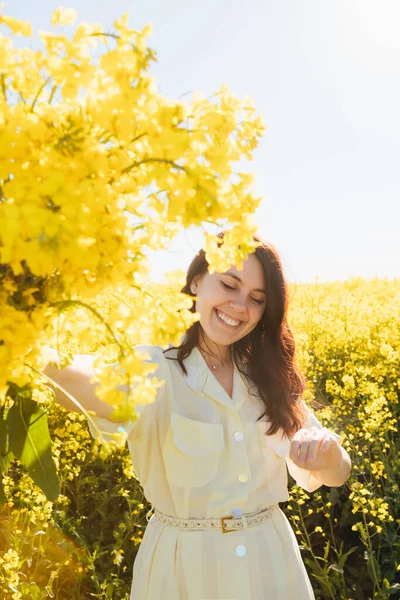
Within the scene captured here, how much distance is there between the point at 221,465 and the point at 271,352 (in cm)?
54

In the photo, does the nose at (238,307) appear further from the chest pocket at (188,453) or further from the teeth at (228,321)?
the chest pocket at (188,453)

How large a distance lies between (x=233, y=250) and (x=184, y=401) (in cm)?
108

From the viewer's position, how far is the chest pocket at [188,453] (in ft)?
4.96

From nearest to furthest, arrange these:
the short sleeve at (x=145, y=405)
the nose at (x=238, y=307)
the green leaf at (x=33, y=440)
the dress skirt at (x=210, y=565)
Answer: the green leaf at (x=33, y=440)
the short sleeve at (x=145, y=405)
the dress skirt at (x=210, y=565)
the nose at (x=238, y=307)

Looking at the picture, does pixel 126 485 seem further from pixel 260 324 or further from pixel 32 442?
pixel 32 442

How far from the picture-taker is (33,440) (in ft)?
2.67

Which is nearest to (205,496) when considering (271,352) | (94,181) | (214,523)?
(214,523)

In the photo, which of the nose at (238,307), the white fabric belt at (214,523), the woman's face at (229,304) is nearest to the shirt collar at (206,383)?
the woman's face at (229,304)

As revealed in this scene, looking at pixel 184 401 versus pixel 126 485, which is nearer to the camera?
pixel 184 401

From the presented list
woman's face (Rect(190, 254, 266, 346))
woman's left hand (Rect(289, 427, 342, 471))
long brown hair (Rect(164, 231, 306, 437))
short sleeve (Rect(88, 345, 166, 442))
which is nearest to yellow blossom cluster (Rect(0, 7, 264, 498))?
short sleeve (Rect(88, 345, 166, 442))

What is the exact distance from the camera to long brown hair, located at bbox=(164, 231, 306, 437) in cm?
176

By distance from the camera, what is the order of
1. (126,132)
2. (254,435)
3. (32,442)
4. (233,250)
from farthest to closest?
1. (254,435)
2. (32,442)
3. (233,250)
4. (126,132)

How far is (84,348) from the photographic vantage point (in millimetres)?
671

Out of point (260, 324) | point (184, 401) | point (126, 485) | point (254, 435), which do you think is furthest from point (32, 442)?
point (126, 485)
